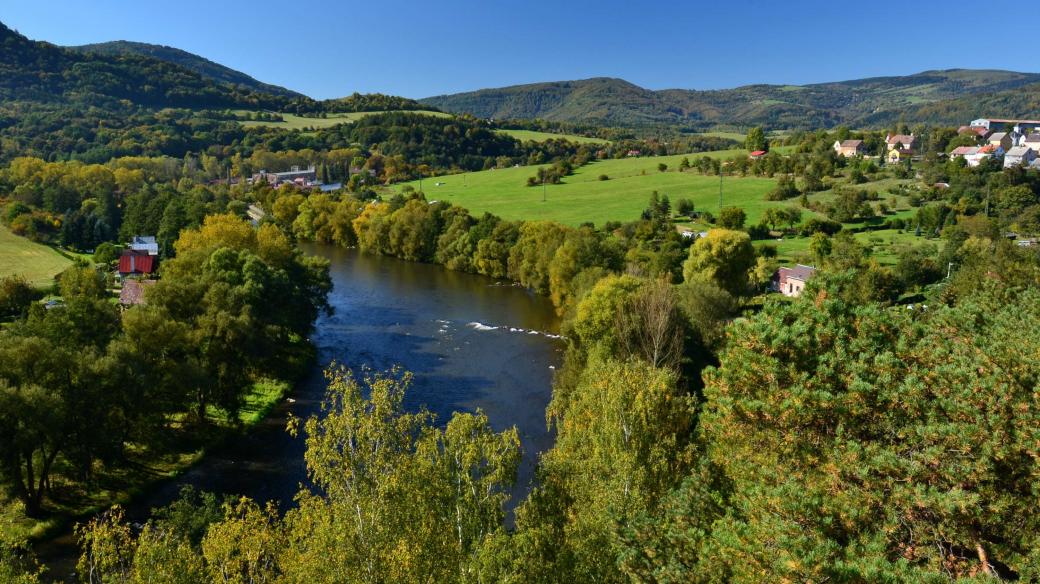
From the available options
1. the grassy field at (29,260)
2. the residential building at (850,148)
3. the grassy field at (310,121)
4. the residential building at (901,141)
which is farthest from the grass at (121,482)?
the grassy field at (310,121)

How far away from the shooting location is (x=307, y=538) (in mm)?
11164

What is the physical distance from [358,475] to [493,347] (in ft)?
101

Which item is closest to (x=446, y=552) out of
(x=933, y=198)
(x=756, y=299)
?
(x=756, y=299)

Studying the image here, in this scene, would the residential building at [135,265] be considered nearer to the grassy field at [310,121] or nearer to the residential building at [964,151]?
the residential building at [964,151]

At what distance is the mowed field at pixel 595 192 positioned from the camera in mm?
75750

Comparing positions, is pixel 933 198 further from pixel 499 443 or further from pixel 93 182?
pixel 93 182

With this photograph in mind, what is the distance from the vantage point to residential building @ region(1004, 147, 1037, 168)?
270 feet

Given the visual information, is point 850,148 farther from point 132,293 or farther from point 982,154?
point 132,293

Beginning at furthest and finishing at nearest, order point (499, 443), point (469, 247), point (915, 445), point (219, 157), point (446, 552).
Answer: point (219, 157) < point (469, 247) < point (499, 443) < point (446, 552) < point (915, 445)

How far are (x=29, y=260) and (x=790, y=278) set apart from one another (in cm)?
5990

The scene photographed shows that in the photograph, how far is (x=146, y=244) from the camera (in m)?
59.8

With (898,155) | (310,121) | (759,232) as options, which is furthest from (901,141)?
(310,121)

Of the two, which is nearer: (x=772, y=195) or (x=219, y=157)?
(x=772, y=195)

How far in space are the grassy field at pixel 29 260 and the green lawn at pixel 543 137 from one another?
99.6 meters
